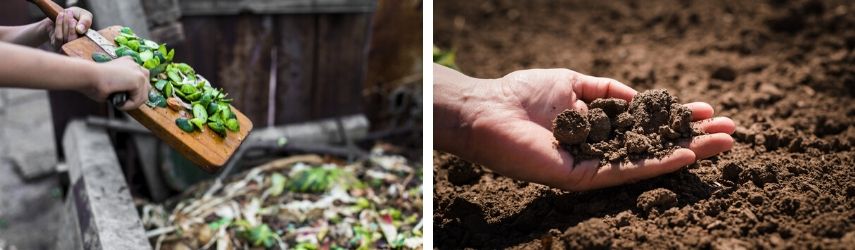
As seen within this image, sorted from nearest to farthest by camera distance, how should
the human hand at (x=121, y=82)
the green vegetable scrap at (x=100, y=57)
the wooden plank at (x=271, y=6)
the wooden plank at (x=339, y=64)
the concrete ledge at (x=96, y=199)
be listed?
1. the human hand at (x=121, y=82)
2. the green vegetable scrap at (x=100, y=57)
3. the concrete ledge at (x=96, y=199)
4. the wooden plank at (x=271, y=6)
5. the wooden plank at (x=339, y=64)

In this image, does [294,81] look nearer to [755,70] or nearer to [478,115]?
[478,115]

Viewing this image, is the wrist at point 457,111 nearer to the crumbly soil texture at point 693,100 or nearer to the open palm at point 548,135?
the open palm at point 548,135

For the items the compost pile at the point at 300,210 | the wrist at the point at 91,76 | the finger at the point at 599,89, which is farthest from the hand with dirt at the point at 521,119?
the wrist at the point at 91,76

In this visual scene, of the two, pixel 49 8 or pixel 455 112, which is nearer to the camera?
pixel 49 8

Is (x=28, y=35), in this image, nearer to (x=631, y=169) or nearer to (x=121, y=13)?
(x=121, y=13)

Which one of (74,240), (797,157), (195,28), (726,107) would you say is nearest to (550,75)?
(797,157)

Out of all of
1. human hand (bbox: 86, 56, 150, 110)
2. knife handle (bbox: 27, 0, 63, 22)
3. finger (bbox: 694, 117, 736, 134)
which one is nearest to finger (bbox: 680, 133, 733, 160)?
finger (bbox: 694, 117, 736, 134)

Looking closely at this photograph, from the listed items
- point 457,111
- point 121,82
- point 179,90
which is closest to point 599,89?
point 457,111
